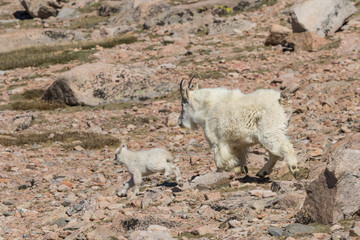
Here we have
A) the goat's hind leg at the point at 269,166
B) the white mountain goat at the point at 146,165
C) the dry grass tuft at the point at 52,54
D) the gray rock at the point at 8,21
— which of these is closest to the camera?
the goat's hind leg at the point at 269,166

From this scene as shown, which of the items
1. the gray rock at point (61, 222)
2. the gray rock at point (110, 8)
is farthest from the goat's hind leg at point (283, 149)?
the gray rock at point (110, 8)

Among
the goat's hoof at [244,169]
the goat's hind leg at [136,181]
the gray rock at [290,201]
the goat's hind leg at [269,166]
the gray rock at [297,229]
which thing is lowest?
the goat's hind leg at [136,181]

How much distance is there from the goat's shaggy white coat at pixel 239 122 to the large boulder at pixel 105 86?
10318 mm

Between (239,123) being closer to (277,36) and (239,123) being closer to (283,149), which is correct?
(283,149)

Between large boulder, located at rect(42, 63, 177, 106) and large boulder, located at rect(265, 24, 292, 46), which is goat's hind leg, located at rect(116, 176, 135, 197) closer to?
large boulder, located at rect(42, 63, 177, 106)

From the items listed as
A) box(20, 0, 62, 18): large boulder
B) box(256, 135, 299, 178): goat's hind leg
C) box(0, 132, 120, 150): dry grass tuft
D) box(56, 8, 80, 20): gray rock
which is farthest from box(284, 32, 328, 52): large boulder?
box(20, 0, 62, 18): large boulder

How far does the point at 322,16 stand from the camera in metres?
25.1

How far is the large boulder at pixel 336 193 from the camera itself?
6.11 m

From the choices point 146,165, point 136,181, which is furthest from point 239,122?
point 136,181

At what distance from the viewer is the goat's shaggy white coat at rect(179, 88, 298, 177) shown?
28.7 ft

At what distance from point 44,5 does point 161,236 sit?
43343 mm

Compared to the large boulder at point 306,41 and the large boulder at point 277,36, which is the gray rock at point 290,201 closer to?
the large boulder at point 306,41

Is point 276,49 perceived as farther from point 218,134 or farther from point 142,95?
point 218,134

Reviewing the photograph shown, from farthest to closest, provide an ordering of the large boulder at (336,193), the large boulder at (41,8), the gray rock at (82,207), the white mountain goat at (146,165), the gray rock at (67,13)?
the large boulder at (41,8), the gray rock at (67,13), the white mountain goat at (146,165), the gray rock at (82,207), the large boulder at (336,193)
